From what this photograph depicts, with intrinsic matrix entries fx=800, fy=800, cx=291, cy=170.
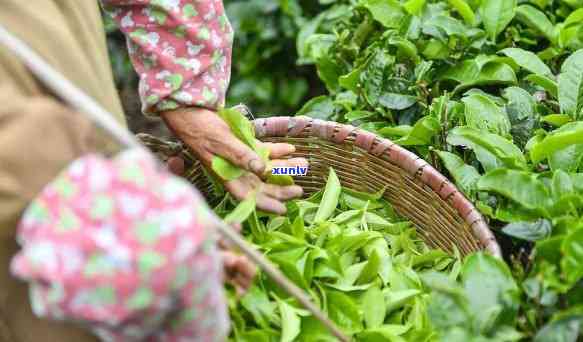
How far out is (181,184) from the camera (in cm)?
65

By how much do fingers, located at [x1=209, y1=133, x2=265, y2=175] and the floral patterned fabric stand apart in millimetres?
478

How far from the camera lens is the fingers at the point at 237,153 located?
1.12 metres

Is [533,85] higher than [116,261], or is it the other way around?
[116,261]

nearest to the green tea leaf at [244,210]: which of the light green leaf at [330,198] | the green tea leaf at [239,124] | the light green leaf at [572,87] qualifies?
the green tea leaf at [239,124]

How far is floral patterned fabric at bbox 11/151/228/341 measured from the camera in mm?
612

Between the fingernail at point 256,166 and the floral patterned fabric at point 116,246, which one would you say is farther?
the fingernail at point 256,166

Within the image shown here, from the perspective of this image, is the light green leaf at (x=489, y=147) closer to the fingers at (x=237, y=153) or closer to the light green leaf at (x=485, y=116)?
the light green leaf at (x=485, y=116)

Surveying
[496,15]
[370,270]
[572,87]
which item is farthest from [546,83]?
[370,270]

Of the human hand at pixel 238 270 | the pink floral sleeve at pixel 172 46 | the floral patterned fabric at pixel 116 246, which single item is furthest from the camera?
the pink floral sleeve at pixel 172 46

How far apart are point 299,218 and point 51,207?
1.95 feet

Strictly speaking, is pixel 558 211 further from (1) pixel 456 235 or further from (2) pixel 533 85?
(2) pixel 533 85

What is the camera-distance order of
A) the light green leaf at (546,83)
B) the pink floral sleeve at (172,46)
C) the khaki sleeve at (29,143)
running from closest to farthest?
1. the khaki sleeve at (29,143)
2. the pink floral sleeve at (172,46)
3. the light green leaf at (546,83)

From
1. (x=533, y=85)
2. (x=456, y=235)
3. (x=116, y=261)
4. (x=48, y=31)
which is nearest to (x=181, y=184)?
(x=116, y=261)

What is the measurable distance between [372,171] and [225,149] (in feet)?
0.89
